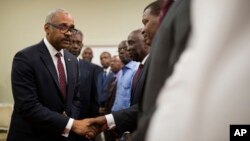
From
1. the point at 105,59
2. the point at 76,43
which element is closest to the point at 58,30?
the point at 76,43

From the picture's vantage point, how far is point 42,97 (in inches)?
97.7

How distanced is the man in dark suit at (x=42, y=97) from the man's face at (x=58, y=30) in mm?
77

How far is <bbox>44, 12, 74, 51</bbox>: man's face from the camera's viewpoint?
8.95 ft

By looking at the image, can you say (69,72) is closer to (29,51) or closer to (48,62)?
(48,62)

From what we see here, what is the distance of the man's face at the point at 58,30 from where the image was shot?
8.95ft

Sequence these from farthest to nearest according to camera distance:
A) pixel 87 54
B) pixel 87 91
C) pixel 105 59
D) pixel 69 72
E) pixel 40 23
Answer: pixel 40 23, pixel 105 59, pixel 87 54, pixel 87 91, pixel 69 72

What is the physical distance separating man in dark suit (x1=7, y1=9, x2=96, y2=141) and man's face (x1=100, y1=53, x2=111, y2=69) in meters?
5.29

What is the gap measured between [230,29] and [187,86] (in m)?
0.12

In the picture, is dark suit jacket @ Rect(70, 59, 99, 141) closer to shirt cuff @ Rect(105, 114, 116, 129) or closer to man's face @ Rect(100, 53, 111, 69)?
shirt cuff @ Rect(105, 114, 116, 129)

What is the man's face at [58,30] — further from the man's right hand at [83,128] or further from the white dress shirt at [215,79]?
the white dress shirt at [215,79]

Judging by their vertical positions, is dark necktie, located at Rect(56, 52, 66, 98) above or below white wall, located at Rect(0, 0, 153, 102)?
below

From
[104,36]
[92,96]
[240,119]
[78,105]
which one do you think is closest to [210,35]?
[240,119]

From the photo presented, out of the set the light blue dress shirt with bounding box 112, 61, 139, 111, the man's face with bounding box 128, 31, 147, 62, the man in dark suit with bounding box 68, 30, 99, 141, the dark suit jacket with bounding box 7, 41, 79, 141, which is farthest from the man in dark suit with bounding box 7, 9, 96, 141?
the light blue dress shirt with bounding box 112, 61, 139, 111

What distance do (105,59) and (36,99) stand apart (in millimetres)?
5596
